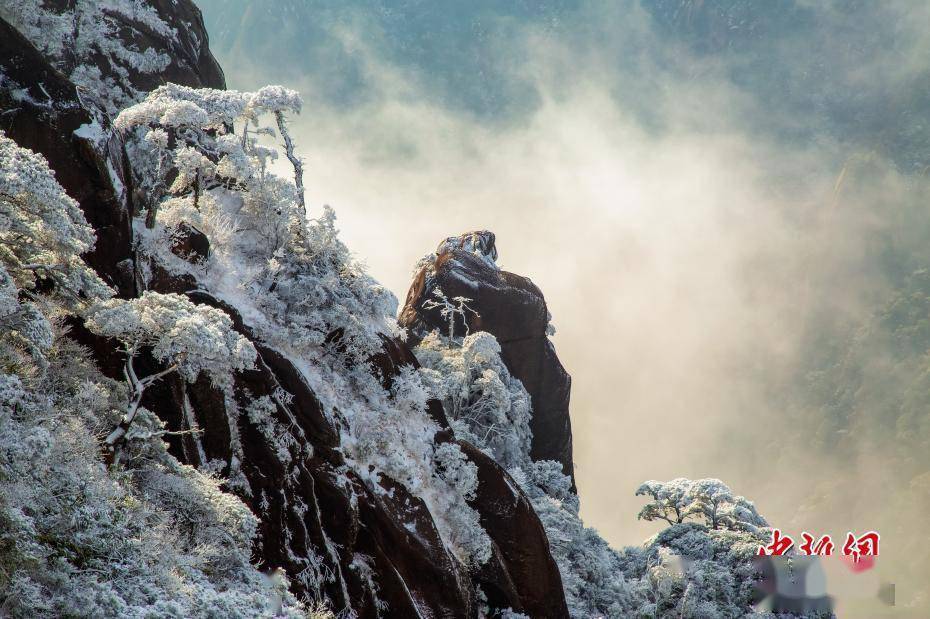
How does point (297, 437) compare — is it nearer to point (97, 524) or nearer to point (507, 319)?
point (97, 524)

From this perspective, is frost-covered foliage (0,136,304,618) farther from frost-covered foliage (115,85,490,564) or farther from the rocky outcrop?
the rocky outcrop

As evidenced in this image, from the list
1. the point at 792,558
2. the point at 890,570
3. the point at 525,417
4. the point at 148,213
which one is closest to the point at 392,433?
the point at 148,213

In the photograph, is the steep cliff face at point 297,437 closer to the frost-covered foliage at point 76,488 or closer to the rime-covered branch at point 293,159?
the frost-covered foliage at point 76,488

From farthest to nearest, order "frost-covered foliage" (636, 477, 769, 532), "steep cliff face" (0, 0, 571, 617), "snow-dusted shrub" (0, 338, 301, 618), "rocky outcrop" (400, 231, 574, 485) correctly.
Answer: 1. "rocky outcrop" (400, 231, 574, 485)
2. "frost-covered foliage" (636, 477, 769, 532)
3. "steep cliff face" (0, 0, 571, 617)
4. "snow-dusted shrub" (0, 338, 301, 618)

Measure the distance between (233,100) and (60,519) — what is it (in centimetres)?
2397

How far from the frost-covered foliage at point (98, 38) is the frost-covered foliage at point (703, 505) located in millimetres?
46807

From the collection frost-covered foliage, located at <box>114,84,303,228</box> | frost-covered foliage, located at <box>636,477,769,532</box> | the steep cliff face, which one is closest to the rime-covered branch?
frost-covered foliage, located at <box>114,84,303,228</box>

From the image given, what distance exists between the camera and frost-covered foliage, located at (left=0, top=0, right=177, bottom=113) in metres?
38.2

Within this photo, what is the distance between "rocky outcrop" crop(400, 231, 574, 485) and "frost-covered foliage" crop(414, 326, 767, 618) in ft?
9.15

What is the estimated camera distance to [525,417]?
54.1 m

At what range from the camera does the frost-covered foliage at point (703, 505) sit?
50.5m

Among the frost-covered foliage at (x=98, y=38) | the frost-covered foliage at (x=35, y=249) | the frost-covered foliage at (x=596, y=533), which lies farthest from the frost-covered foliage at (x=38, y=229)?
the frost-covered foliage at (x=98, y=38)

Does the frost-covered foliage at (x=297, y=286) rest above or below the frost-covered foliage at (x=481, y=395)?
below

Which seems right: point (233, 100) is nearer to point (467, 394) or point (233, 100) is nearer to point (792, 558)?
point (467, 394)
